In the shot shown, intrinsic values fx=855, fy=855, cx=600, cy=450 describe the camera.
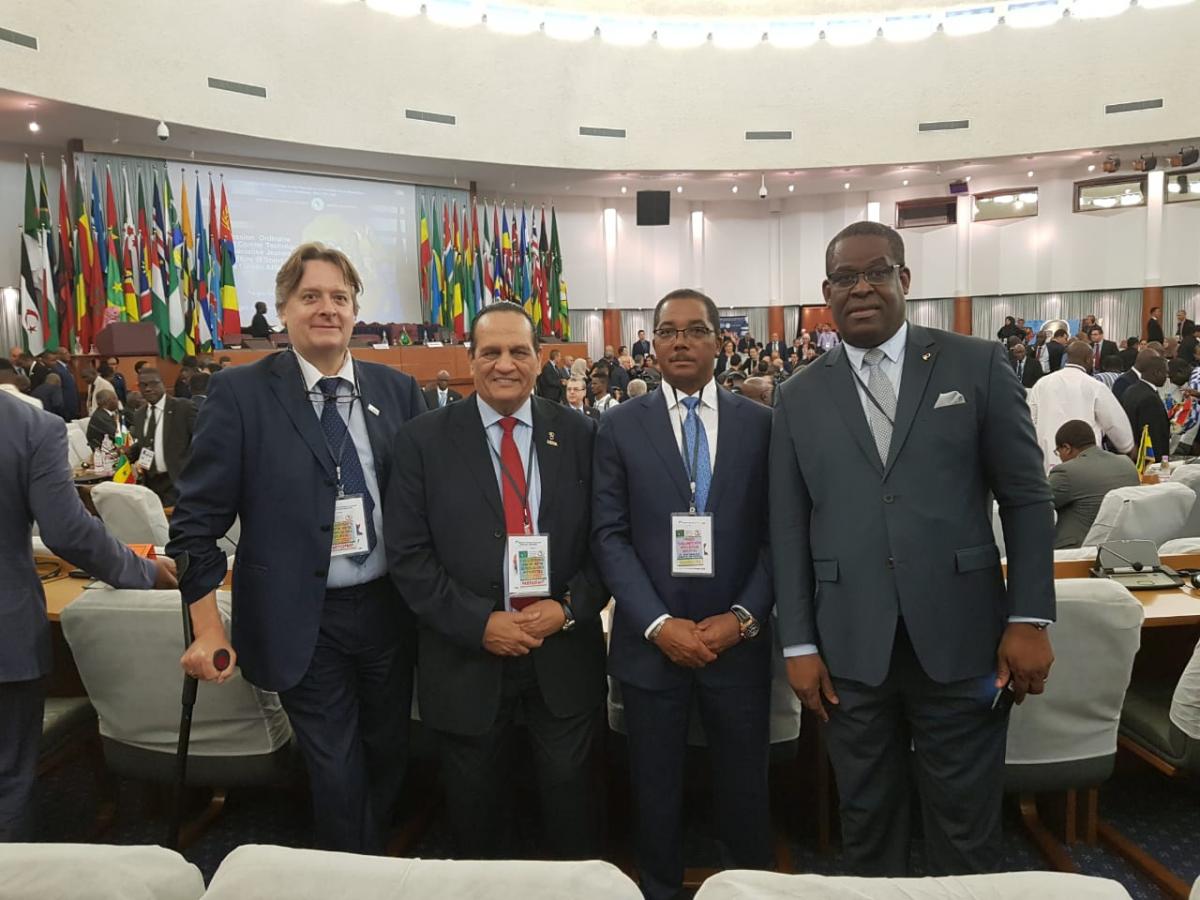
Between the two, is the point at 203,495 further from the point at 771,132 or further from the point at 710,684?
the point at 771,132

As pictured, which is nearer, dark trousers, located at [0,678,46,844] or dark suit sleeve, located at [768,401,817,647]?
dark suit sleeve, located at [768,401,817,647]

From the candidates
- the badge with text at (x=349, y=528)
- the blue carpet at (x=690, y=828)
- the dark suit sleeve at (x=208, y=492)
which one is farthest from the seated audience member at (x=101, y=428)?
the badge with text at (x=349, y=528)

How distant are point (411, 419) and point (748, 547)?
0.97 m

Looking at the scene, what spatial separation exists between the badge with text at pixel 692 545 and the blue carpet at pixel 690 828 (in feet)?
3.61

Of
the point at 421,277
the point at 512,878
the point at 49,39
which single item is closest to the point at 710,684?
the point at 512,878

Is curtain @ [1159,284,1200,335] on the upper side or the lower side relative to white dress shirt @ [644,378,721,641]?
upper

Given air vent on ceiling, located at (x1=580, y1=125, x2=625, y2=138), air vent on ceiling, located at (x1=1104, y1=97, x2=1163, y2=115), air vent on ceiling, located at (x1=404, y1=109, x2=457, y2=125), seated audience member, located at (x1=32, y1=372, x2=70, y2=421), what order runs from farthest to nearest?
air vent on ceiling, located at (x1=580, y1=125, x2=625, y2=138)
air vent on ceiling, located at (x1=1104, y1=97, x2=1163, y2=115)
air vent on ceiling, located at (x1=404, y1=109, x2=457, y2=125)
seated audience member, located at (x1=32, y1=372, x2=70, y2=421)

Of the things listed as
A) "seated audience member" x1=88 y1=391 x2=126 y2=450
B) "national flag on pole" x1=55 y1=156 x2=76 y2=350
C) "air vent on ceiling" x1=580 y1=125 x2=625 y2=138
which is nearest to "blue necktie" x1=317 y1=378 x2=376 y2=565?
"seated audience member" x1=88 y1=391 x2=126 y2=450

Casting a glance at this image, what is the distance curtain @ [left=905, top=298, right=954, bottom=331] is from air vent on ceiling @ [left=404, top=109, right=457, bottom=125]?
11.7m

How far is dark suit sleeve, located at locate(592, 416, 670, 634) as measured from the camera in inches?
84.3

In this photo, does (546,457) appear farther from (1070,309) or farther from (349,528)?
(1070,309)

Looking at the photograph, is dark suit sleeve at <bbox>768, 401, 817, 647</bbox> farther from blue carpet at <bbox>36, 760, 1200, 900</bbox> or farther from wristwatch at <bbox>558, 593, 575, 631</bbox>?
blue carpet at <bbox>36, 760, 1200, 900</bbox>

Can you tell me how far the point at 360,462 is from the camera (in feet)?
7.46

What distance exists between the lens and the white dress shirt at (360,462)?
2.19 metres
